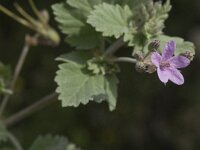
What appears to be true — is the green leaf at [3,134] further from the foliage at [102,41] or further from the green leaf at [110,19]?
the green leaf at [110,19]

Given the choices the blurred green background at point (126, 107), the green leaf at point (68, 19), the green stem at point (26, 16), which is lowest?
the blurred green background at point (126, 107)

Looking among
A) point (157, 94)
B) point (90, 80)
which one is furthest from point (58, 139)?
point (157, 94)

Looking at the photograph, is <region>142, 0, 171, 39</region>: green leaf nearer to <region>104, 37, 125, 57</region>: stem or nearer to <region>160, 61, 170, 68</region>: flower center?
<region>104, 37, 125, 57</region>: stem

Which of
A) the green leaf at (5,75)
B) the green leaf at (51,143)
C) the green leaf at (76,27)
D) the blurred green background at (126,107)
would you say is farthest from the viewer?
the blurred green background at (126,107)

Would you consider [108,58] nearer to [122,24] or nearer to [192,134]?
[122,24]

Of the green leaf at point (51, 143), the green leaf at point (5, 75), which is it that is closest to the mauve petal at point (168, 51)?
the green leaf at point (51, 143)
